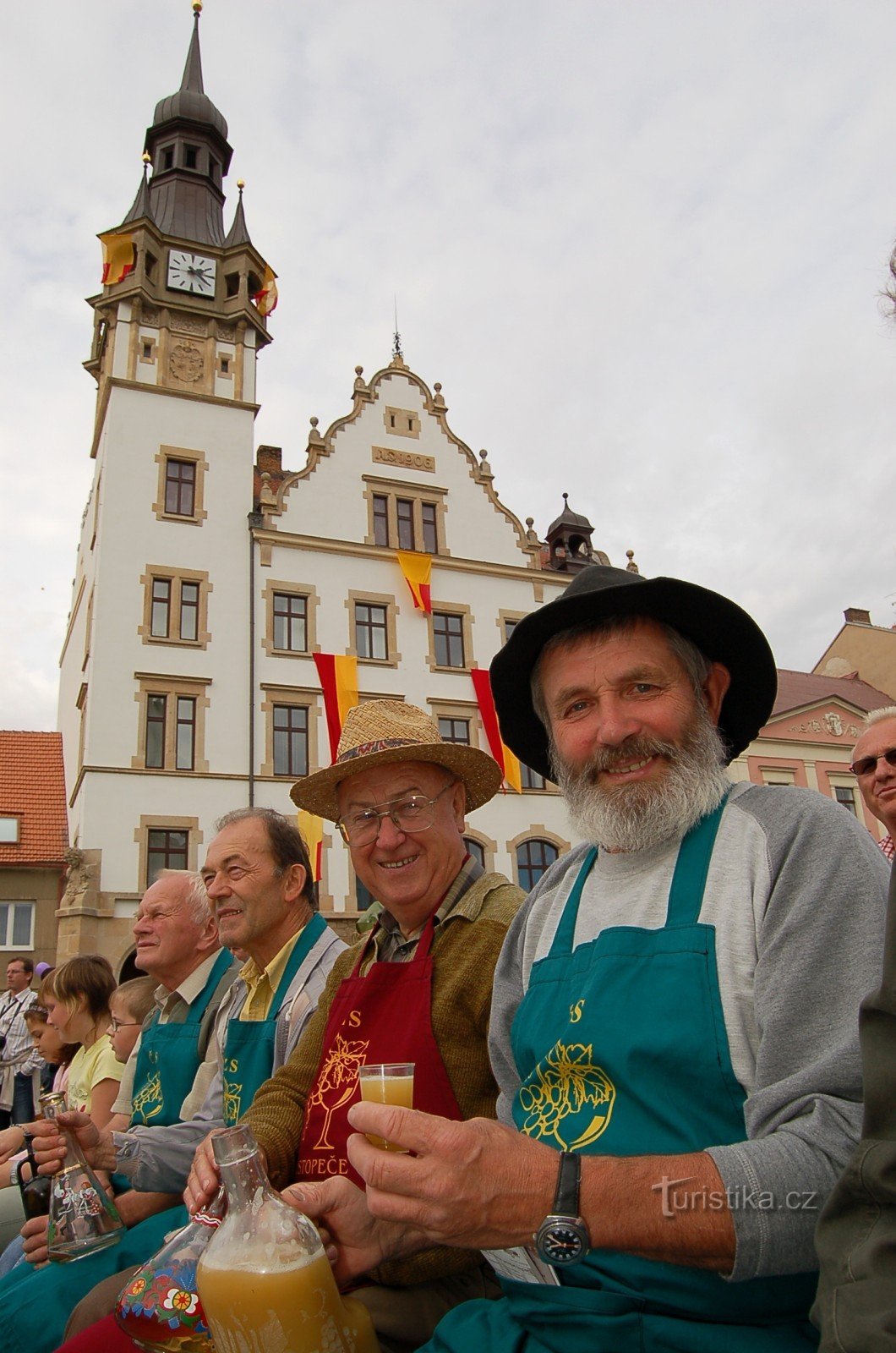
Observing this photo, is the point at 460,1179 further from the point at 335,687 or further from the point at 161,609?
the point at 161,609

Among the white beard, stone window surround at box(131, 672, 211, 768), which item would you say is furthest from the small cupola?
the white beard

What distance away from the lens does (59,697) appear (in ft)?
84.0

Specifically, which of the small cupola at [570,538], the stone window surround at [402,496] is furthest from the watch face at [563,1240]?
the small cupola at [570,538]

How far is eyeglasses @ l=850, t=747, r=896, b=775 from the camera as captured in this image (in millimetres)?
4059

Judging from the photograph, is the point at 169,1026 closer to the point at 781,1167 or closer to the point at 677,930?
the point at 677,930

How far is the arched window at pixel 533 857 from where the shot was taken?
67.5 ft

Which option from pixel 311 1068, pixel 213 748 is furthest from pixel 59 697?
pixel 311 1068

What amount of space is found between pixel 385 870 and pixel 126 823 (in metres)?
16.0

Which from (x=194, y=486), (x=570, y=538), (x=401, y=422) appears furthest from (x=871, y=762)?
(x=570, y=538)

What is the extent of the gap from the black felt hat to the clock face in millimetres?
23895

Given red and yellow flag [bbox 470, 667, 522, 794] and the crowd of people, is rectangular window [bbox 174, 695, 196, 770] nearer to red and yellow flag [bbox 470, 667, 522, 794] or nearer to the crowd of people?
red and yellow flag [bbox 470, 667, 522, 794]

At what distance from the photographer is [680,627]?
2186 millimetres

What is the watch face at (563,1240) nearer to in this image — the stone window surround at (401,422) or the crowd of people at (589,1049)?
the crowd of people at (589,1049)

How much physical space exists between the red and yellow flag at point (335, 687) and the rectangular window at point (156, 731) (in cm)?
326
